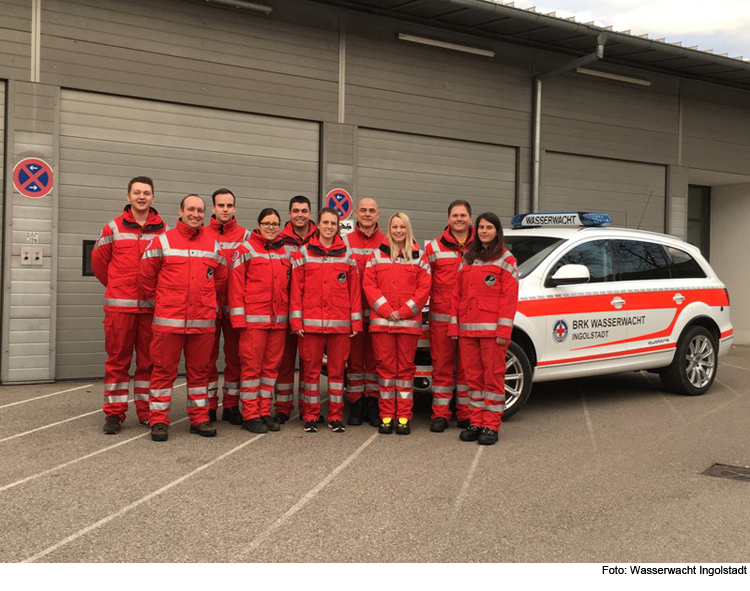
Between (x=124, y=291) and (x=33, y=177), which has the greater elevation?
(x=33, y=177)

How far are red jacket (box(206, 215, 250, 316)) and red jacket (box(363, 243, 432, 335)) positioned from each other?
1.14 m

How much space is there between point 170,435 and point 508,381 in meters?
2.98

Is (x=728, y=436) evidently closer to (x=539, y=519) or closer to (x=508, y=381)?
(x=508, y=381)

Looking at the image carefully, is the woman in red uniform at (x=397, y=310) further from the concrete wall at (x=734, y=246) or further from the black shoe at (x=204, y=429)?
the concrete wall at (x=734, y=246)

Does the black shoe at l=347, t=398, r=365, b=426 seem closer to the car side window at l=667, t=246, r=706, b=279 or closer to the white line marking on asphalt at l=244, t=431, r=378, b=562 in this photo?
the white line marking on asphalt at l=244, t=431, r=378, b=562

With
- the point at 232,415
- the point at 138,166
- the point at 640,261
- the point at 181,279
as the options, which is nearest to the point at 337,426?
the point at 232,415

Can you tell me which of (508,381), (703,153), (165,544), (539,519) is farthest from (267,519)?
(703,153)

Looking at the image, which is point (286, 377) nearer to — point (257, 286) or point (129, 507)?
point (257, 286)

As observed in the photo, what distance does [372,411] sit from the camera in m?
Result: 7.01

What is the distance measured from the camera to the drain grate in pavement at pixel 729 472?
217 inches

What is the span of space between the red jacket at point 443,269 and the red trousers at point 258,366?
4.30 ft

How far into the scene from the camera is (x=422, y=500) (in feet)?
15.7

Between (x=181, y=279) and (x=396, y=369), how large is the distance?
75.1 inches

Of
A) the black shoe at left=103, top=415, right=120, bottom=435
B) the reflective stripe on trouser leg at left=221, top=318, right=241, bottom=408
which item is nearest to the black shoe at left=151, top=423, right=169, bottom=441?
the black shoe at left=103, top=415, right=120, bottom=435
